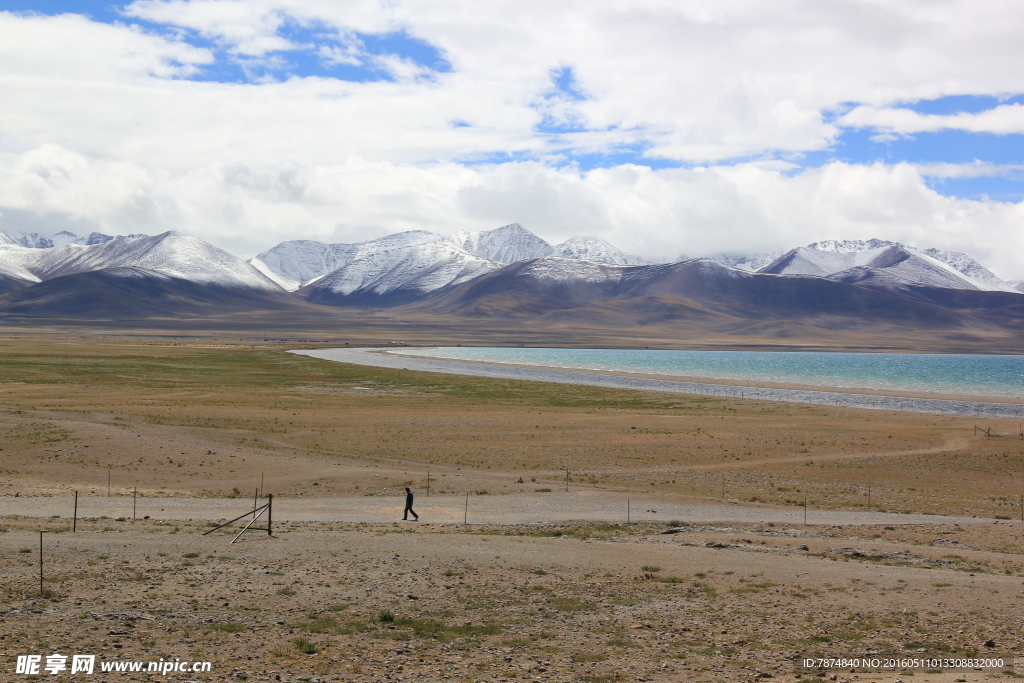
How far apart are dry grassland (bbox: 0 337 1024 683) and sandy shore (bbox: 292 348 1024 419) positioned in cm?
2523

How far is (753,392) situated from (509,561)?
8206 cm

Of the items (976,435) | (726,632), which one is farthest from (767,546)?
(976,435)

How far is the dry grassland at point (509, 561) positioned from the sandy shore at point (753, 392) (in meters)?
25.2

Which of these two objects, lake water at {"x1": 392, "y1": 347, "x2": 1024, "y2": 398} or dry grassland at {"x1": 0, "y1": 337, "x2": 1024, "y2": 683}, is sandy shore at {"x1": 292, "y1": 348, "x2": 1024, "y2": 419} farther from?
dry grassland at {"x1": 0, "y1": 337, "x2": 1024, "y2": 683}

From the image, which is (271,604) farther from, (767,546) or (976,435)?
(976,435)

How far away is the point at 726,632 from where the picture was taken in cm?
1736

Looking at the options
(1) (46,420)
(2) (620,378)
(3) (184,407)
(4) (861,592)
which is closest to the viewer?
(4) (861,592)

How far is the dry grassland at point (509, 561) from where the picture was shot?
15.8 metres

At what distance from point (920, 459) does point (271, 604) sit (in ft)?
145

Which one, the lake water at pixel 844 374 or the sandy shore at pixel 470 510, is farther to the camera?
the lake water at pixel 844 374

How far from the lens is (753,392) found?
99500mm

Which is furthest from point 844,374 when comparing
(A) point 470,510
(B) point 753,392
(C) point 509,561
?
(C) point 509,561

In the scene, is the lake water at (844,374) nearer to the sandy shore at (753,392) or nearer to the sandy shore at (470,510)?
the sandy shore at (753,392)

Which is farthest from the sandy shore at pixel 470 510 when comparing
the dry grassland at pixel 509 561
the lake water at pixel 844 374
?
the lake water at pixel 844 374
